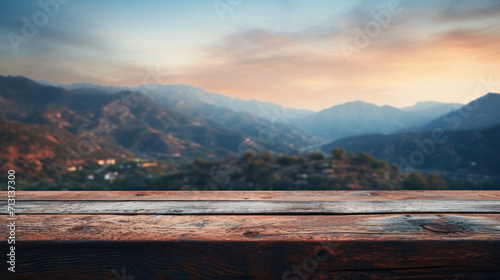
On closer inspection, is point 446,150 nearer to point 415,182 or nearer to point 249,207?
point 415,182

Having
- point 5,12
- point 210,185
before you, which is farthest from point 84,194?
point 5,12

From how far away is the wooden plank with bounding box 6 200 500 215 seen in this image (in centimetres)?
104

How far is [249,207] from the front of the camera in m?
1.11

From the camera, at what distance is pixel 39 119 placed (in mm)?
79875

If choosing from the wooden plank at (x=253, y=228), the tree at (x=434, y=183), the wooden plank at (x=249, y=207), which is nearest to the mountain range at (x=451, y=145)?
the tree at (x=434, y=183)

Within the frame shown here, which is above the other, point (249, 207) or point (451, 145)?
point (451, 145)

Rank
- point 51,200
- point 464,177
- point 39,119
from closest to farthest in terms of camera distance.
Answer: point 51,200 → point 464,177 → point 39,119

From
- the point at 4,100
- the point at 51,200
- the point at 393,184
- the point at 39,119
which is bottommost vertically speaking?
the point at 393,184
